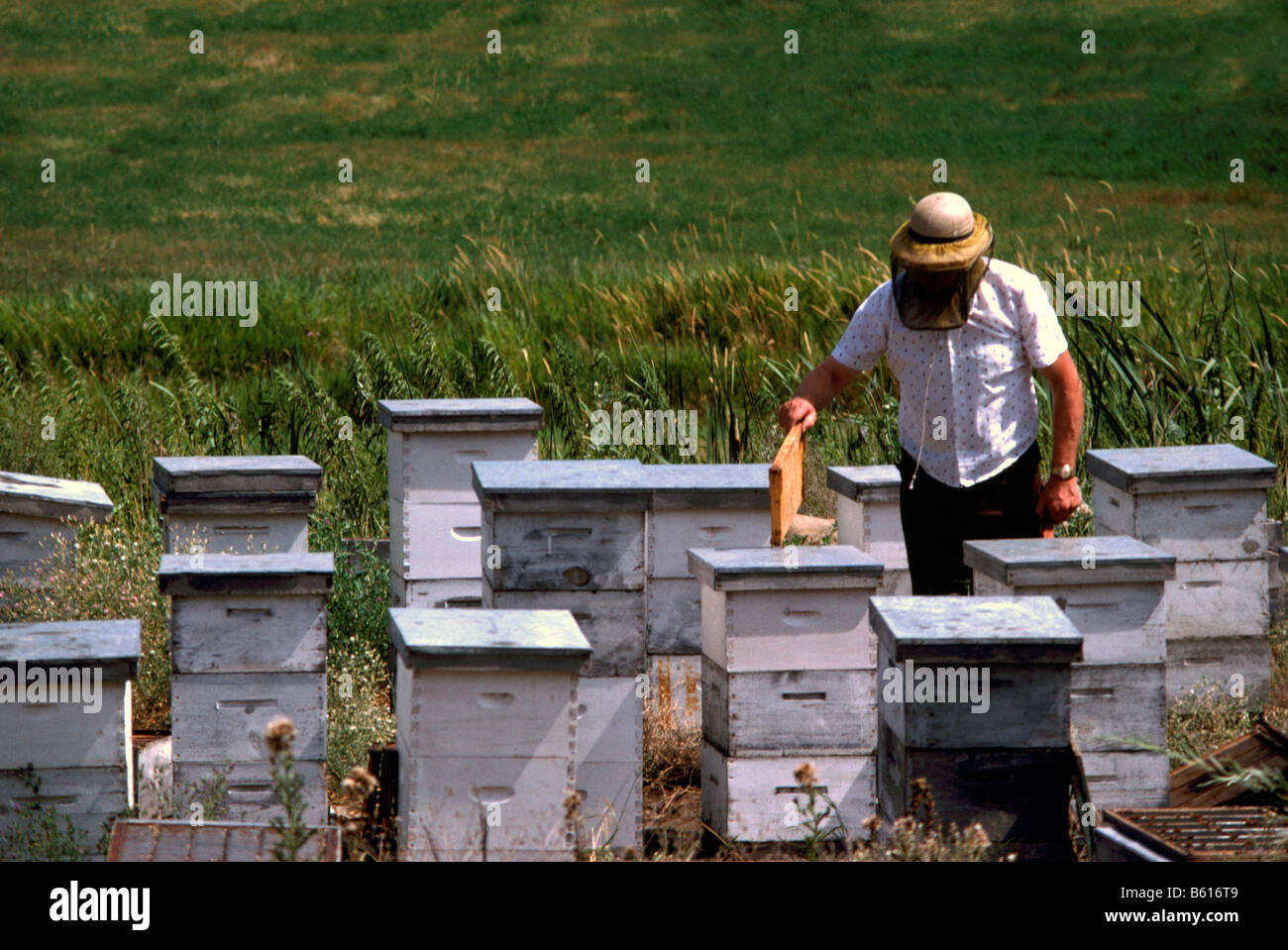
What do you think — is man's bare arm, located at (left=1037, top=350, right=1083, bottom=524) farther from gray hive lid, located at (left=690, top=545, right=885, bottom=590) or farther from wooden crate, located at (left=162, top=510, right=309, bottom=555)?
wooden crate, located at (left=162, top=510, right=309, bottom=555)

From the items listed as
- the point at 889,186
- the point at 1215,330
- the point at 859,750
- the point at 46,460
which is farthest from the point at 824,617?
the point at 889,186

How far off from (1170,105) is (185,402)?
31.5 m

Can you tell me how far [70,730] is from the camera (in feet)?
12.8

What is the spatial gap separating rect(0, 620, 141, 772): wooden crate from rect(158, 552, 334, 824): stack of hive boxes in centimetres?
32

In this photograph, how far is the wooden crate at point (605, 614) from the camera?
4633mm

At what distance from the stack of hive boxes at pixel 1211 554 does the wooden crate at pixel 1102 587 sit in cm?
81

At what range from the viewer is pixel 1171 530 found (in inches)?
208

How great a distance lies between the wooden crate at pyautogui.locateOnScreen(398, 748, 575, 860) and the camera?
12.5 feet

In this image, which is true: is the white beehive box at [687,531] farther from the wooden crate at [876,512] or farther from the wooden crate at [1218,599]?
the wooden crate at [1218,599]

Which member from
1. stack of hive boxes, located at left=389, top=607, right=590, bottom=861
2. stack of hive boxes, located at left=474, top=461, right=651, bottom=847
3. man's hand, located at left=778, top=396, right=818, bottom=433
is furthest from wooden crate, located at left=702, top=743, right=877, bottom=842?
man's hand, located at left=778, top=396, right=818, bottom=433

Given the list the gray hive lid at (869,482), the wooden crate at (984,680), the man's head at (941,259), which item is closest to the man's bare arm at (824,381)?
the man's head at (941,259)

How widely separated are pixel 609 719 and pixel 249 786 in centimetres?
106
